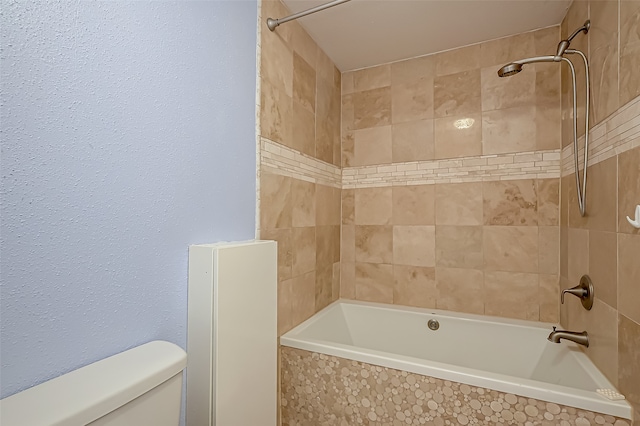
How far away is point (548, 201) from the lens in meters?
1.71

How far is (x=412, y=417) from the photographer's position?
118cm

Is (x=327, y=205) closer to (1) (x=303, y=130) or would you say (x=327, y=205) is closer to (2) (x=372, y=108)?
(1) (x=303, y=130)

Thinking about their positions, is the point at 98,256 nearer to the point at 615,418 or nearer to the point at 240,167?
the point at 240,167

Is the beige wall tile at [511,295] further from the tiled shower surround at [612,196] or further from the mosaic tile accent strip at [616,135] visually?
the mosaic tile accent strip at [616,135]

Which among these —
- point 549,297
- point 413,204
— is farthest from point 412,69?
point 549,297

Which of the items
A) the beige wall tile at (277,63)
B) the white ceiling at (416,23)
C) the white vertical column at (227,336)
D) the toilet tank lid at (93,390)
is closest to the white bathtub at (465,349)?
the white vertical column at (227,336)

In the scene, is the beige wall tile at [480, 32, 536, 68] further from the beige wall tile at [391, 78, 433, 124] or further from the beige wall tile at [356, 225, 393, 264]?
the beige wall tile at [356, 225, 393, 264]

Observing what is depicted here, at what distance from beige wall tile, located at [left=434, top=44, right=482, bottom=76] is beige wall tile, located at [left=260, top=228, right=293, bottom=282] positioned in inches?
59.7

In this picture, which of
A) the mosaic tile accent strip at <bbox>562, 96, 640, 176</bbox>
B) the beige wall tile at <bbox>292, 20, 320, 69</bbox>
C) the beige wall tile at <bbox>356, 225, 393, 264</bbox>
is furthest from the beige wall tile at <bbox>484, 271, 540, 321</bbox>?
the beige wall tile at <bbox>292, 20, 320, 69</bbox>

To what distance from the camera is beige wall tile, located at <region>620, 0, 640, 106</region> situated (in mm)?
935

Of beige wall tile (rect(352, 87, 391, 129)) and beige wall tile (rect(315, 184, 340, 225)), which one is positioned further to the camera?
beige wall tile (rect(352, 87, 391, 129))

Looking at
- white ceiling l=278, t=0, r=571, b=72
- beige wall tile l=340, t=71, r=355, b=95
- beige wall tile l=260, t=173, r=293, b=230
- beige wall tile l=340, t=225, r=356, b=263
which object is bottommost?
beige wall tile l=340, t=225, r=356, b=263

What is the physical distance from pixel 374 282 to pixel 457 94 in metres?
1.41

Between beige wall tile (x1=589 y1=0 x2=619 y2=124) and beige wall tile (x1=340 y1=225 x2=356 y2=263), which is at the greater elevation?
beige wall tile (x1=589 y1=0 x2=619 y2=124)
